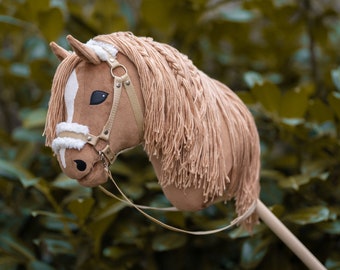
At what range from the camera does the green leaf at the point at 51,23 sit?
1021 mm

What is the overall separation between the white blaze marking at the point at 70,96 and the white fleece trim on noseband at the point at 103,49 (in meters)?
0.03

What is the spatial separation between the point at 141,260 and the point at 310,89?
1.37 ft

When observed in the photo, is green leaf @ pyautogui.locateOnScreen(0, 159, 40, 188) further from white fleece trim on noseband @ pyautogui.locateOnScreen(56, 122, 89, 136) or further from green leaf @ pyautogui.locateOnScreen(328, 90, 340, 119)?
green leaf @ pyautogui.locateOnScreen(328, 90, 340, 119)

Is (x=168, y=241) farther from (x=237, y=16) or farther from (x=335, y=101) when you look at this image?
(x=237, y=16)

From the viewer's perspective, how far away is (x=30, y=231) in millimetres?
1026

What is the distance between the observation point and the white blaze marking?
1.98 feet

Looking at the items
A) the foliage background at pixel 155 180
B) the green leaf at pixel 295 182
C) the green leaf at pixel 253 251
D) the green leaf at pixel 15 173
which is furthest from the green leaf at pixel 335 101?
the green leaf at pixel 15 173

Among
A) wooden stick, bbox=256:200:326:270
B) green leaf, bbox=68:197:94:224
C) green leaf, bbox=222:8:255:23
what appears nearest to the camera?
wooden stick, bbox=256:200:326:270

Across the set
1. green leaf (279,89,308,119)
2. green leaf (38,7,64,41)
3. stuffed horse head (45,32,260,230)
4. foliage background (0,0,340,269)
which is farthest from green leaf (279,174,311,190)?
green leaf (38,7,64,41)

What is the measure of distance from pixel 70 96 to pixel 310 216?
1.35 feet

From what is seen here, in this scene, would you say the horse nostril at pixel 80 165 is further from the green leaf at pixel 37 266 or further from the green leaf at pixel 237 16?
the green leaf at pixel 237 16

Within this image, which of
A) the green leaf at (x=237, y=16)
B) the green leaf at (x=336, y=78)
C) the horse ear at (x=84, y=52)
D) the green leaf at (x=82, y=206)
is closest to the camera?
the horse ear at (x=84, y=52)

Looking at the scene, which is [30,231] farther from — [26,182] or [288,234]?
[288,234]

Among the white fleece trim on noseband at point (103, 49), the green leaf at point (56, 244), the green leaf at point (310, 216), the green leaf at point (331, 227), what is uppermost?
the white fleece trim on noseband at point (103, 49)
